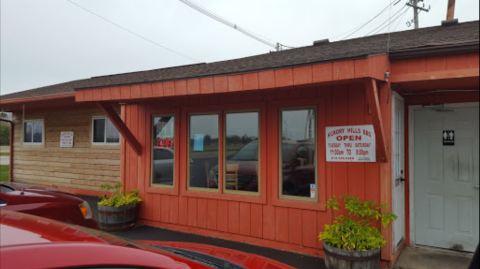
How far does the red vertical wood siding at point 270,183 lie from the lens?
4.42m

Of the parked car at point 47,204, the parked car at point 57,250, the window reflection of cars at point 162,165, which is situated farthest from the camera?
the window reflection of cars at point 162,165

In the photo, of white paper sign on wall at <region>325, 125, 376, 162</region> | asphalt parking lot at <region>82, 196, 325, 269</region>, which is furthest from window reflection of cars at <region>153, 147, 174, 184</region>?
white paper sign on wall at <region>325, 125, 376, 162</region>

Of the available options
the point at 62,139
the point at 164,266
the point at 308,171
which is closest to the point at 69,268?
the point at 164,266

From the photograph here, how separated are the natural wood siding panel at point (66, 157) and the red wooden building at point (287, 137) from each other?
2.77m

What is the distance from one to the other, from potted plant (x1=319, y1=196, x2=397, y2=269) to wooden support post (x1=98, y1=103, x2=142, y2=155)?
Result: 3.77m

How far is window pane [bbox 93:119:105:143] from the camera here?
9.27 metres

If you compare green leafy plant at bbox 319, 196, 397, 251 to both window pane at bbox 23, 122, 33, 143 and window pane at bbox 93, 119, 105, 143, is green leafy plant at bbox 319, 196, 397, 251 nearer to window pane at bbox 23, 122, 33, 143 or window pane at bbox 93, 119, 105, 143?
window pane at bbox 93, 119, 105, 143

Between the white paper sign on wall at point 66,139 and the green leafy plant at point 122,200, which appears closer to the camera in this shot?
the green leafy plant at point 122,200

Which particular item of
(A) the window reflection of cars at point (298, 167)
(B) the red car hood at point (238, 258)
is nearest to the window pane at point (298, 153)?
(A) the window reflection of cars at point (298, 167)

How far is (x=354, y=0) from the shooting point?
1479 millimetres

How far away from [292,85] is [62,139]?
856cm

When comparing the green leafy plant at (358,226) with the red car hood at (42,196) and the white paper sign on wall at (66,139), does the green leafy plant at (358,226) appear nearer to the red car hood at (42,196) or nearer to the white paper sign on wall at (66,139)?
the red car hood at (42,196)

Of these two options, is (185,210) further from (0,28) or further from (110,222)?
(0,28)

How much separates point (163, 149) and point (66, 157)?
17.0 ft
